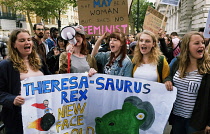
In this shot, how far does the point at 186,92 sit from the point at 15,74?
2.00 meters

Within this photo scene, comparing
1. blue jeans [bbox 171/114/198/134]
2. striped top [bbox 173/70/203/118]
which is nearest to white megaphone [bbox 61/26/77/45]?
striped top [bbox 173/70/203/118]

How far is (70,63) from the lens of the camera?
109 inches

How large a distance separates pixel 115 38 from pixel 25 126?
165 centimetres

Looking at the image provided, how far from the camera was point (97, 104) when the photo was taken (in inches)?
99.7

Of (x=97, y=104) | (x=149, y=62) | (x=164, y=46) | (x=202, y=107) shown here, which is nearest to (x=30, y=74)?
(x=97, y=104)

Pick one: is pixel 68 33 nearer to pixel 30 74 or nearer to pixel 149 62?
pixel 30 74

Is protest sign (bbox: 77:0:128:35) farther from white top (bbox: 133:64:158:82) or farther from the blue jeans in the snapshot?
the blue jeans

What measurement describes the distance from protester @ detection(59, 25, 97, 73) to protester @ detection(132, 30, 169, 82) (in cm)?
63

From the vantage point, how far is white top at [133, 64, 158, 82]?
8.54 feet

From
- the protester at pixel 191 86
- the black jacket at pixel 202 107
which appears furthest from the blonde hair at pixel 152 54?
the black jacket at pixel 202 107

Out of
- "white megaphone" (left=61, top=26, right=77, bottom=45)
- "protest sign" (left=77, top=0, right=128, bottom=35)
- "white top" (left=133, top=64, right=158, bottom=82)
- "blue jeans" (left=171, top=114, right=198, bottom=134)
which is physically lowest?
"blue jeans" (left=171, top=114, right=198, bottom=134)

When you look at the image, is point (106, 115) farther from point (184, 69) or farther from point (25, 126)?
point (184, 69)

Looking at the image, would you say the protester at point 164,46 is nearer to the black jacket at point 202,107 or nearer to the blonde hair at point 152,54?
the blonde hair at point 152,54

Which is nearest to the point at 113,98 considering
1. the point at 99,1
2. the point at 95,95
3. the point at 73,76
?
the point at 95,95
